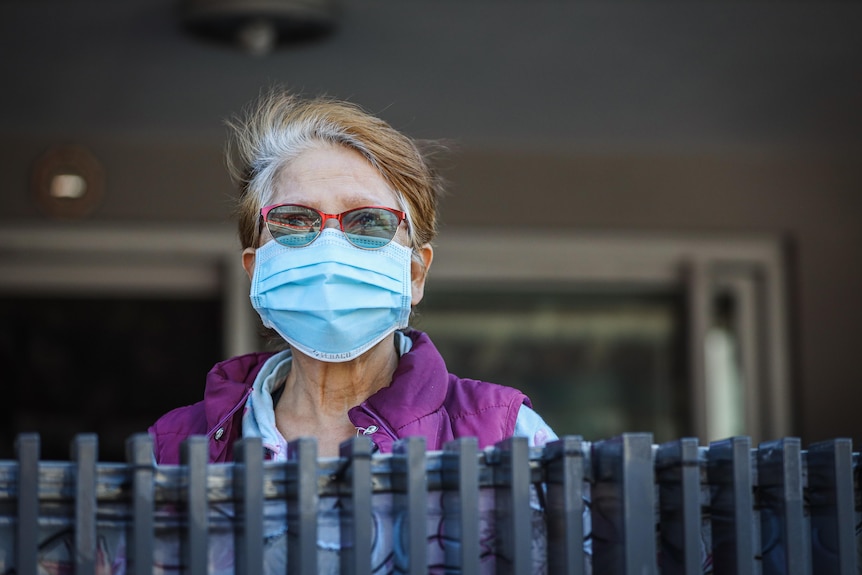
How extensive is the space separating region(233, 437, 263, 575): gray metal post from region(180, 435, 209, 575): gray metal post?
4 cm

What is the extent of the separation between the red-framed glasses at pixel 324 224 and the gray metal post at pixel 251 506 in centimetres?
69

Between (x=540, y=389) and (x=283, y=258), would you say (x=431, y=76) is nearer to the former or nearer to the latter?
(x=540, y=389)

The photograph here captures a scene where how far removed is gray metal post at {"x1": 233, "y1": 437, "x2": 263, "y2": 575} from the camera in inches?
54.6

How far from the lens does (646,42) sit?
5.05 m

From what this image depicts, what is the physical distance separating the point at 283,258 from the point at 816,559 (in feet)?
3.16

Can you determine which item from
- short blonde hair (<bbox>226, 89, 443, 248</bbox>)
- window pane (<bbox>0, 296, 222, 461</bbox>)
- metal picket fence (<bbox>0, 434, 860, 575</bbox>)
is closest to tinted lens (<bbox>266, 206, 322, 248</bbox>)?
short blonde hair (<bbox>226, 89, 443, 248</bbox>)

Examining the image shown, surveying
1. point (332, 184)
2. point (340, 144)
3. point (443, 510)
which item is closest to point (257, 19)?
point (340, 144)

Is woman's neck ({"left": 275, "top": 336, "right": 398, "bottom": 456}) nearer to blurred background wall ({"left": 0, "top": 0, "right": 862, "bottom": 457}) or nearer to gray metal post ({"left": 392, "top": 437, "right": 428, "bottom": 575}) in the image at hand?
gray metal post ({"left": 392, "top": 437, "right": 428, "bottom": 575})

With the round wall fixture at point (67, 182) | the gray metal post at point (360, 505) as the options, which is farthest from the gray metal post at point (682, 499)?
the round wall fixture at point (67, 182)

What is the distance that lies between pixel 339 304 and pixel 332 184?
211mm

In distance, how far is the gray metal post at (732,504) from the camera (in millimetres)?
1478

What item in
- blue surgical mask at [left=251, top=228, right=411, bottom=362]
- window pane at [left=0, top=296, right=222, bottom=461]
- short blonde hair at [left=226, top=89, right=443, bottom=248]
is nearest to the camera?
blue surgical mask at [left=251, top=228, right=411, bottom=362]

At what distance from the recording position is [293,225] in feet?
6.77

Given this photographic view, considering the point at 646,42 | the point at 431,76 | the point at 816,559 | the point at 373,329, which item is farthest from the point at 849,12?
the point at 816,559
